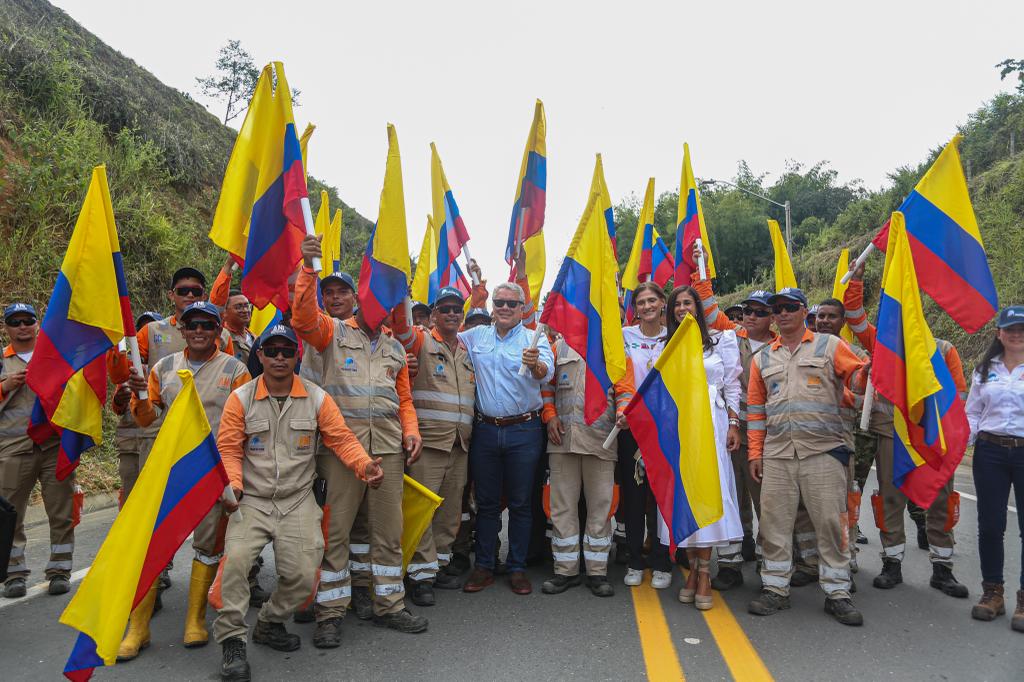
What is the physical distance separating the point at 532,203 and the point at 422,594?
318 cm

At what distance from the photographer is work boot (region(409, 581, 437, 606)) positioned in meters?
4.98

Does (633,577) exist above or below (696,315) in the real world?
below

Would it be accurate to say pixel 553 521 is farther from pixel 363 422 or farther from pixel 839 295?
pixel 839 295

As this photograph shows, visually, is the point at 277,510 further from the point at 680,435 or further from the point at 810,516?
the point at 810,516

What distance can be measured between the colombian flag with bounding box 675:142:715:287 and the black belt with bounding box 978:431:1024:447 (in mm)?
2820

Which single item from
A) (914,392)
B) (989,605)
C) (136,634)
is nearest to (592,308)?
(914,392)

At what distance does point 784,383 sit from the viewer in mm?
5141

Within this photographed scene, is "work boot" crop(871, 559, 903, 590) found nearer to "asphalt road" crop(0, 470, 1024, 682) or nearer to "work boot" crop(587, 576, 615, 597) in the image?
"asphalt road" crop(0, 470, 1024, 682)

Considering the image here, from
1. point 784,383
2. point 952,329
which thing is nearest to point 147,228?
point 784,383

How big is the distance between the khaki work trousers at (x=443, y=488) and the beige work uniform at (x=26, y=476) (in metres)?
2.47

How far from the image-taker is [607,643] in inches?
166

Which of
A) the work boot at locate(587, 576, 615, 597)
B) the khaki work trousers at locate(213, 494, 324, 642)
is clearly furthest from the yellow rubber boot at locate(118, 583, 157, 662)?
the work boot at locate(587, 576, 615, 597)

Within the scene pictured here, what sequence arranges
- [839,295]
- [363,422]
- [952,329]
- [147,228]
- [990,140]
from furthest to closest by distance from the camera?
[990,140] → [952,329] → [147,228] → [839,295] → [363,422]

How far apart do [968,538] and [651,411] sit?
4075 mm
